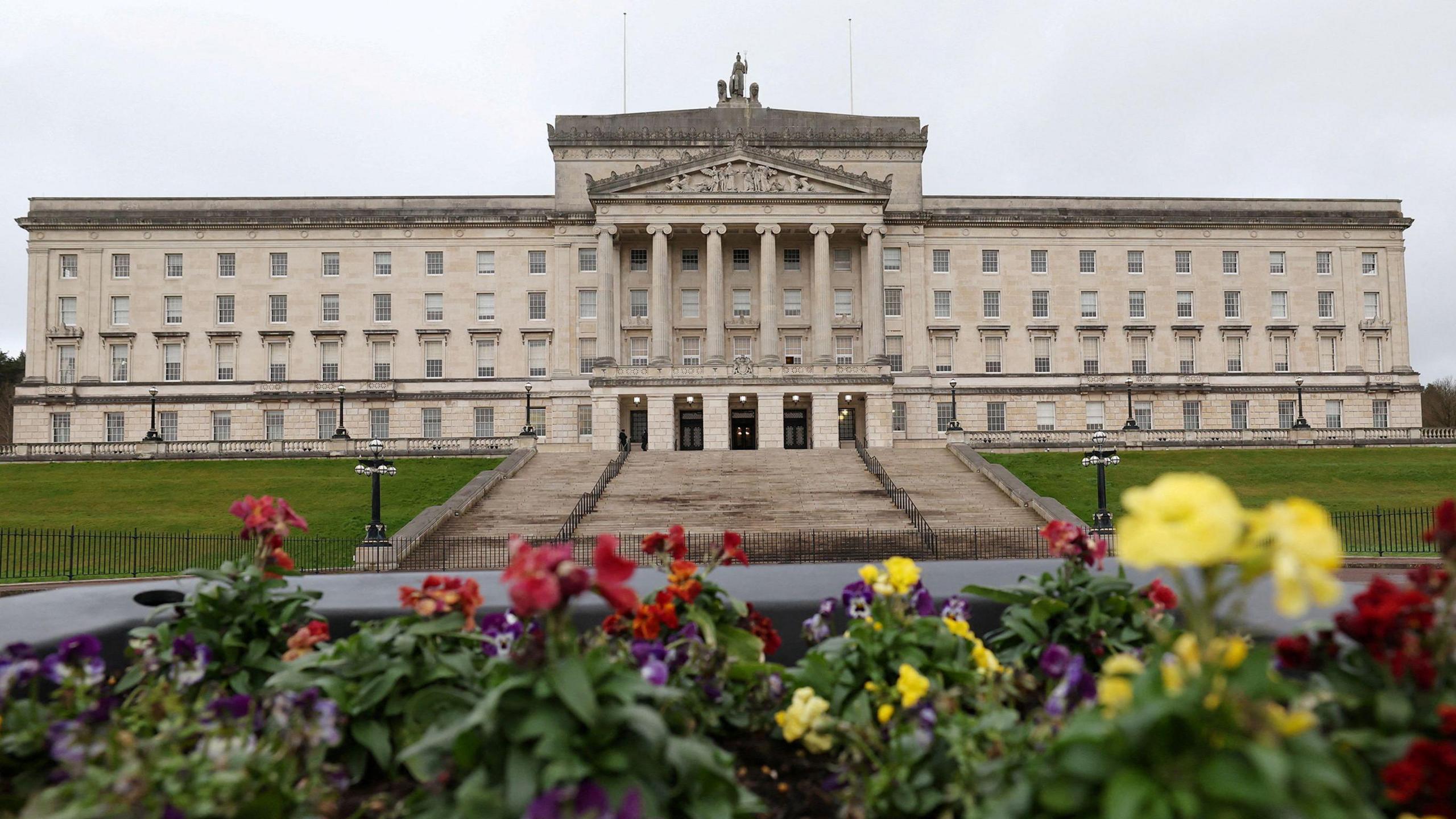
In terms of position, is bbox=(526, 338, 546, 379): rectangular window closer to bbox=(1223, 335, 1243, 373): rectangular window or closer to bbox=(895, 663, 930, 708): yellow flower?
bbox=(1223, 335, 1243, 373): rectangular window

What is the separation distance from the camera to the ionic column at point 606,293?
5181 centimetres

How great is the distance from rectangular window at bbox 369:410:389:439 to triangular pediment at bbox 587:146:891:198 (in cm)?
2059

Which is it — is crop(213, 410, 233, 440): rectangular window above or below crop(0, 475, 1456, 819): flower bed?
above

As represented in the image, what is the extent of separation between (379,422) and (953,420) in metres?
38.0

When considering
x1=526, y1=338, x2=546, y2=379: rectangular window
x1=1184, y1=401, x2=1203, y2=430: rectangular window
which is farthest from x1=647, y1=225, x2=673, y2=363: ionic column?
x1=1184, y1=401, x2=1203, y2=430: rectangular window

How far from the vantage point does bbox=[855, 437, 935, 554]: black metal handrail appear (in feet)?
75.3

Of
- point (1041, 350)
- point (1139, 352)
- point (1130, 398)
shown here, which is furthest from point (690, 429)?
point (1139, 352)

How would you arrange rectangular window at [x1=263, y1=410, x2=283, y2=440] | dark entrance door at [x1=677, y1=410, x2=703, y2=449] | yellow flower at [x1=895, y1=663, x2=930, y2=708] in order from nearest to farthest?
yellow flower at [x1=895, y1=663, x2=930, y2=708]
dark entrance door at [x1=677, y1=410, x2=703, y2=449]
rectangular window at [x1=263, y1=410, x2=283, y2=440]

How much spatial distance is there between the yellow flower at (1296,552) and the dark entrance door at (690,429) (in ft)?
167

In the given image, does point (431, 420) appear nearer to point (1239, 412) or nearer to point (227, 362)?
point (227, 362)

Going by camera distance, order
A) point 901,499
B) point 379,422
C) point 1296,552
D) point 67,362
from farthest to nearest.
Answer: point 67,362 < point 379,422 < point 901,499 < point 1296,552

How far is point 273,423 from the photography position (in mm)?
53844

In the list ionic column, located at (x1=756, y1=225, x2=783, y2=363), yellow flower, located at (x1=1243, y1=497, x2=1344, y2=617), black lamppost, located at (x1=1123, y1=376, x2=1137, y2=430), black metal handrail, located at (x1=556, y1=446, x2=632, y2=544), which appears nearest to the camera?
yellow flower, located at (x1=1243, y1=497, x2=1344, y2=617)

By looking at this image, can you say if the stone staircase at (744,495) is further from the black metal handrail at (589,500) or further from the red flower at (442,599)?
the red flower at (442,599)
